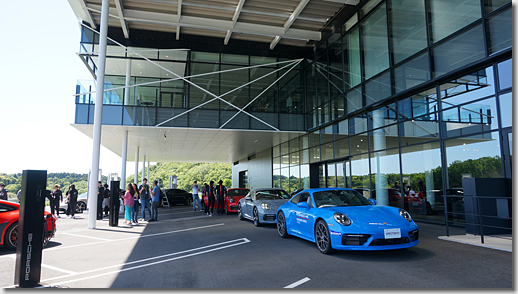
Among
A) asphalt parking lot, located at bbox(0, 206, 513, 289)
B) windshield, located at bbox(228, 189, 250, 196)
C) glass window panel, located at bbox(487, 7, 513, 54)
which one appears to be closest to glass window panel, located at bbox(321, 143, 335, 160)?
windshield, located at bbox(228, 189, 250, 196)

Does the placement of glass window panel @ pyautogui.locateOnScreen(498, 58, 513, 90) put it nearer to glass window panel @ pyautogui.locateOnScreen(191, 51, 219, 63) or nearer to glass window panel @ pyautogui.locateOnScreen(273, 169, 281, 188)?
glass window panel @ pyautogui.locateOnScreen(191, 51, 219, 63)

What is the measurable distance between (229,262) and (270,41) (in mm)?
16530

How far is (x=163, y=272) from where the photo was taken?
5387 millimetres

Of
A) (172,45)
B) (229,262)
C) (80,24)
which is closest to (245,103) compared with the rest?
(172,45)

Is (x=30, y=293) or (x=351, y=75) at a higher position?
(x=351, y=75)

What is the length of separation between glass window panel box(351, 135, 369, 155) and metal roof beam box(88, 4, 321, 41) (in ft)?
22.9

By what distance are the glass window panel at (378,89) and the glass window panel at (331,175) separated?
4433 millimetres

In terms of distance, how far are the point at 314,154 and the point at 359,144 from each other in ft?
14.7

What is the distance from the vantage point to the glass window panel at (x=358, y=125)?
570 inches

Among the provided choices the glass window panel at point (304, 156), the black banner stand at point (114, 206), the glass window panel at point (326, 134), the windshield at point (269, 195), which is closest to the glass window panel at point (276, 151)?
the glass window panel at point (304, 156)

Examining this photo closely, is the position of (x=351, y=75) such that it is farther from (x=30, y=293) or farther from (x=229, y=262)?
(x=30, y=293)

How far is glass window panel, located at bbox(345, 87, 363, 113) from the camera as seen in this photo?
14695mm

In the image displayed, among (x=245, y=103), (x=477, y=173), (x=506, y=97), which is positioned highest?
(x=245, y=103)

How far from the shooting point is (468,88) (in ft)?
32.0
